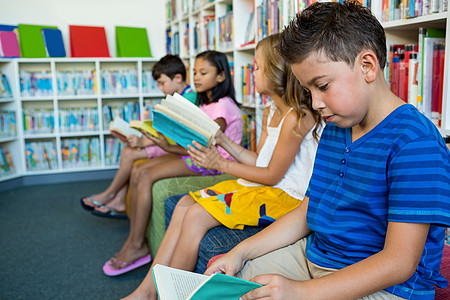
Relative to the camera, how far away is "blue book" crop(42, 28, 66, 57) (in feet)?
13.0

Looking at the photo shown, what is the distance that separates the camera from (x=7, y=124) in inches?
149

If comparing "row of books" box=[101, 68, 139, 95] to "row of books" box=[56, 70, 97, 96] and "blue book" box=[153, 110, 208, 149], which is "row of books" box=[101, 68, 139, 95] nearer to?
"row of books" box=[56, 70, 97, 96]

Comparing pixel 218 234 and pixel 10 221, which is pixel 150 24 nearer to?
pixel 10 221

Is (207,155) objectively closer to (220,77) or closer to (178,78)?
(220,77)

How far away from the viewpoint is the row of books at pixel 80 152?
4.09 m

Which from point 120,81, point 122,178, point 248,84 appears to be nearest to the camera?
point 248,84

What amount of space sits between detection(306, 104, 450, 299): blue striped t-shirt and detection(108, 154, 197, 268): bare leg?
1284mm

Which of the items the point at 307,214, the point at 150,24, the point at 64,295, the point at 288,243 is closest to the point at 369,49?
the point at 307,214

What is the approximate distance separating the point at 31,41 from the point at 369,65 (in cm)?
382

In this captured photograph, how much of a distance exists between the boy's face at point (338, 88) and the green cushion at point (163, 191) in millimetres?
1238

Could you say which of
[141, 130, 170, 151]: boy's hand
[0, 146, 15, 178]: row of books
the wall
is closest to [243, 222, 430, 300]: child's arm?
[141, 130, 170, 151]: boy's hand

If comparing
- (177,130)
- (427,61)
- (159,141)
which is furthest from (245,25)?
(427,61)

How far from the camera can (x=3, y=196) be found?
3.55 meters

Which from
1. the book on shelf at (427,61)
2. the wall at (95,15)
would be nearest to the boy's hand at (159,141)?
the book on shelf at (427,61)
